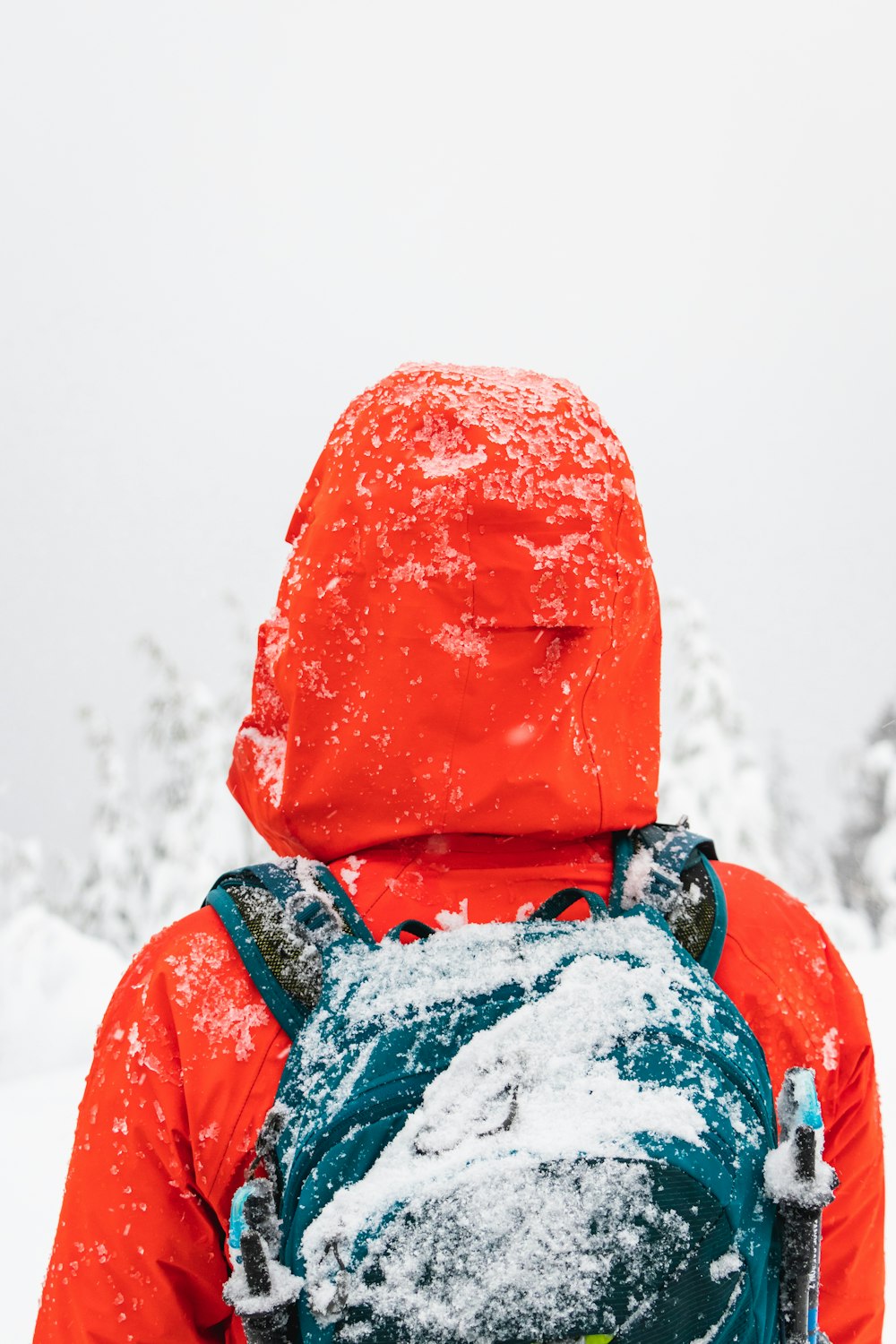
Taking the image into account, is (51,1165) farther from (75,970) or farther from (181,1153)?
(75,970)

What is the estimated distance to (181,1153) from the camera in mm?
1333

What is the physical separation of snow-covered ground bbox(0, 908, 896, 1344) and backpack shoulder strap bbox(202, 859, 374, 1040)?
3441 mm

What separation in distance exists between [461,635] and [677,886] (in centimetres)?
49

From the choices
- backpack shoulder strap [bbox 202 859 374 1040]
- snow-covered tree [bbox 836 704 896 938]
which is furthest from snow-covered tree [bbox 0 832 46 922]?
backpack shoulder strap [bbox 202 859 374 1040]

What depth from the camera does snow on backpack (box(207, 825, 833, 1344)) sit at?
113 cm

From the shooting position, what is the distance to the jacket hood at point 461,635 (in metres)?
1.48

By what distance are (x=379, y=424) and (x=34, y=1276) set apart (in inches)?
181

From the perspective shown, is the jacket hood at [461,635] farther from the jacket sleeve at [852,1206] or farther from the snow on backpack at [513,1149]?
the jacket sleeve at [852,1206]

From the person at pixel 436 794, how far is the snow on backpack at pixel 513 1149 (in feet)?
0.45

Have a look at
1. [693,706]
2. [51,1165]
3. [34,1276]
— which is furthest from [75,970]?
[693,706]

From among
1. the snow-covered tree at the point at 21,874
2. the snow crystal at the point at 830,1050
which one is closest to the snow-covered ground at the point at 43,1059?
the snow crystal at the point at 830,1050

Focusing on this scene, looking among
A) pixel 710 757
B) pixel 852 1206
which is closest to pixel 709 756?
pixel 710 757

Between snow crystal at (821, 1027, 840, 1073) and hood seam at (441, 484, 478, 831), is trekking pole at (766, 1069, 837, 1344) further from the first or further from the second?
hood seam at (441, 484, 478, 831)

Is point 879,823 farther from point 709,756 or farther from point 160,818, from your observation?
point 160,818
